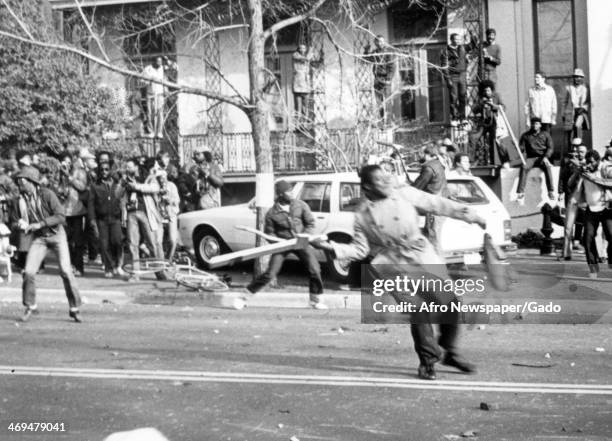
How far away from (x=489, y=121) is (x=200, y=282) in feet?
26.9

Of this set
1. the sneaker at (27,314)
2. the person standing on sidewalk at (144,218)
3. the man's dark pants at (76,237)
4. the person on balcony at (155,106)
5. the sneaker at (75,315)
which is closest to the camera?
the sneaker at (75,315)

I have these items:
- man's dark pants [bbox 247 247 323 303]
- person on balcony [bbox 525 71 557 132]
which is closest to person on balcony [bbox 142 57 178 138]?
person on balcony [bbox 525 71 557 132]

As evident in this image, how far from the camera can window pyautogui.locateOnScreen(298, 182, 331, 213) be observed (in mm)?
17500

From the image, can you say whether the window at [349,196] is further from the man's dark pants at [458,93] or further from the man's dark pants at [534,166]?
the man's dark pants at [458,93]

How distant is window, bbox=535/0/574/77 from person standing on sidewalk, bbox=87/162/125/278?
9625 mm

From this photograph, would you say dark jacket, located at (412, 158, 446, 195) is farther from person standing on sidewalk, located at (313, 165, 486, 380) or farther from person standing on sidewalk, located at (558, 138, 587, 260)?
person standing on sidewalk, located at (313, 165, 486, 380)

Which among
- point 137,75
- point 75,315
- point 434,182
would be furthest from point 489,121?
point 75,315

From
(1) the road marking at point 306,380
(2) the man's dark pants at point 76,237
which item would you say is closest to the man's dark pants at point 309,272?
(2) the man's dark pants at point 76,237

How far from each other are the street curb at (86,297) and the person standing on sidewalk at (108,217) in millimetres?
1680

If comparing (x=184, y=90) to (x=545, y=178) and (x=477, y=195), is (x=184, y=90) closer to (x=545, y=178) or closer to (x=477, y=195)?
(x=477, y=195)

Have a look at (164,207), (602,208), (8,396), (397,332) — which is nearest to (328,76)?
(164,207)

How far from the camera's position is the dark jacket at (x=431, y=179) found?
1593 cm

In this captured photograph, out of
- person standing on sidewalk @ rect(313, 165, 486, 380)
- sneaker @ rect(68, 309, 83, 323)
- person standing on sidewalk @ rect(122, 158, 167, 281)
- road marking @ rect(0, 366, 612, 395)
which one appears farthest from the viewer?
person standing on sidewalk @ rect(122, 158, 167, 281)

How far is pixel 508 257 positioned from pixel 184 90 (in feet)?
18.7
